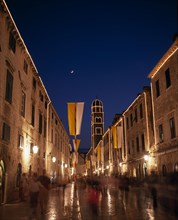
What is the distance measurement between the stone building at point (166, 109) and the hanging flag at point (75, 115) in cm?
729

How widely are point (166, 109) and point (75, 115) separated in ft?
25.9

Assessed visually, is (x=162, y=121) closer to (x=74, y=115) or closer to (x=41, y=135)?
(x=74, y=115)

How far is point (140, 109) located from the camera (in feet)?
105

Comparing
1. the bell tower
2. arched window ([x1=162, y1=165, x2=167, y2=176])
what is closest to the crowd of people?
arched window ([x1=162, y1=165, x2=167, y2=176])

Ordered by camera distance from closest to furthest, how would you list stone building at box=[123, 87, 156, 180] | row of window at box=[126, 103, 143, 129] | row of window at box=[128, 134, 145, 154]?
stone building at box=[123, 87, 156, 180] → row of window at box=[128, 134, 145, 154] → row of window at box=[126, 103, 143, 129]

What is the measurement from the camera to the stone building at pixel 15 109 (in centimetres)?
1656

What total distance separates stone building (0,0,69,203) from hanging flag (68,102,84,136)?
3554mm

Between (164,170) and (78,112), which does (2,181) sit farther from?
(164,170)

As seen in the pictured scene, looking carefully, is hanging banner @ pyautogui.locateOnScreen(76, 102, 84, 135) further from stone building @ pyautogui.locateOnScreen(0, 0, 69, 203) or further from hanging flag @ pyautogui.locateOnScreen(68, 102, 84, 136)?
stone building @ pyautogui.locateOnScreen(0, 0, 69, 203)

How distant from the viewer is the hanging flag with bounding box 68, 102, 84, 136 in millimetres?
24344

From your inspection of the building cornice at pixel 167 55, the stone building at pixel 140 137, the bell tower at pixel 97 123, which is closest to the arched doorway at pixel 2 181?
the building cornice at pixel 167 55

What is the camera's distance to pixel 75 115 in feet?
80.4

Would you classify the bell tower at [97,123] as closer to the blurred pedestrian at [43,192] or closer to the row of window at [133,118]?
the row of window at [133,118]

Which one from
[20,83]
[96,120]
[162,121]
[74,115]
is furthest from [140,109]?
[96,120]
